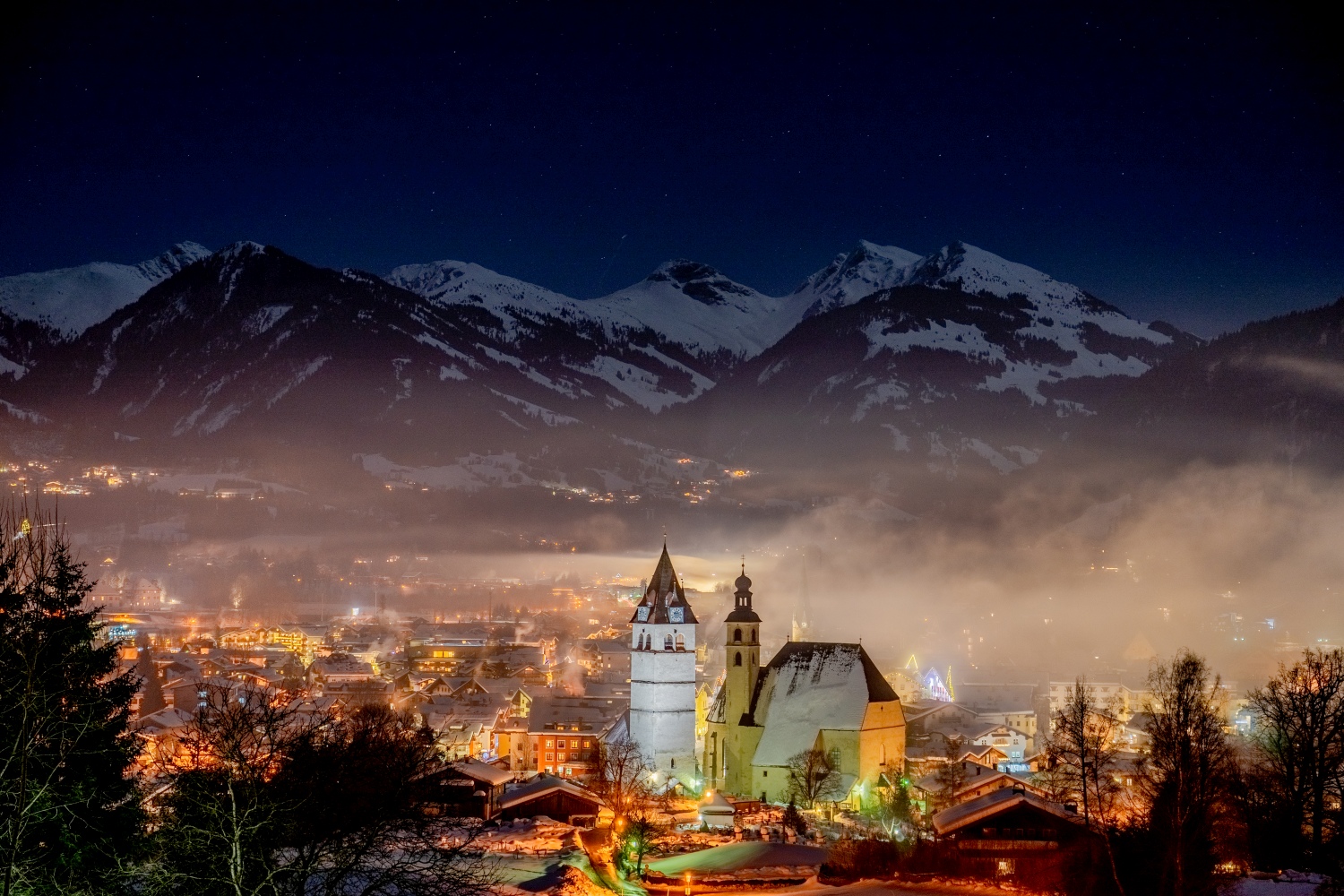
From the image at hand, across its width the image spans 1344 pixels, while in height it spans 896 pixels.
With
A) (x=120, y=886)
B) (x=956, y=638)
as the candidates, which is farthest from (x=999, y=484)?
(x=120, y=886)

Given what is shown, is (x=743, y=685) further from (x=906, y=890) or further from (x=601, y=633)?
(x=601, y=633)

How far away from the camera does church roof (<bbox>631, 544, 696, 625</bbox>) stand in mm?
68875

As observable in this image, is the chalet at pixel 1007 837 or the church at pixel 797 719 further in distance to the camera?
the church at pixel 797 719

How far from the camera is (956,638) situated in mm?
141500

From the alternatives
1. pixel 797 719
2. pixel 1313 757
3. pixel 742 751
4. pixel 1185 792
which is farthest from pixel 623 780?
pixel 1185 792

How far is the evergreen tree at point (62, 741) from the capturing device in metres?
20.2

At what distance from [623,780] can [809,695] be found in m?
10.4

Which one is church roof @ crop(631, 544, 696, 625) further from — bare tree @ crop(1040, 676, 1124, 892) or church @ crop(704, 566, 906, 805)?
bare tree @ crop(1040, 676, 1124, 892)

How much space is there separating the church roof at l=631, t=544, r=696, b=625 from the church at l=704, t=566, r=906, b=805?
449cm

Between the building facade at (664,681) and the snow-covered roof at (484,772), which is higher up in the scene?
the building facade at (664,681)

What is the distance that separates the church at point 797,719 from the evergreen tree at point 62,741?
3948cm

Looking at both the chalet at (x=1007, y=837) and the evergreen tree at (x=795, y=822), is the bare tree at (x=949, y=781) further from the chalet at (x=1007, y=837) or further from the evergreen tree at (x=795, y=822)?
the chalet at (x=1007, y=837)

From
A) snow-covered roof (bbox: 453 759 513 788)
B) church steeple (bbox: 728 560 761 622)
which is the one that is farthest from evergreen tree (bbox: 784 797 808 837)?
snow-covered roof (bbox: 453 759 513 788)

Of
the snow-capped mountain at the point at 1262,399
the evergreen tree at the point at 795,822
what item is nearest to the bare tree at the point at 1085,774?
the evergreen tree at the point at 795,822
